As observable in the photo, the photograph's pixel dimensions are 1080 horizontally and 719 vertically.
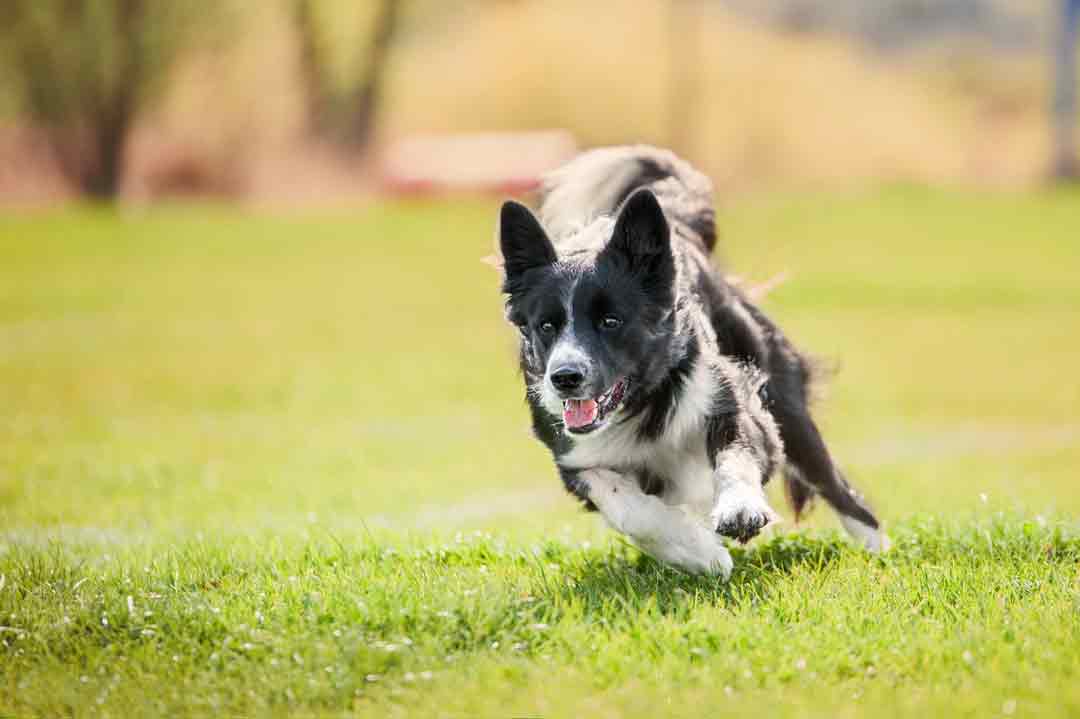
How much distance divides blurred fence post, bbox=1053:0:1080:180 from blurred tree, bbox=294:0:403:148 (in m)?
19.6

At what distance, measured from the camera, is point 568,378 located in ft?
18.6

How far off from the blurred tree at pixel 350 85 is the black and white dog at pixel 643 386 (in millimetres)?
36740

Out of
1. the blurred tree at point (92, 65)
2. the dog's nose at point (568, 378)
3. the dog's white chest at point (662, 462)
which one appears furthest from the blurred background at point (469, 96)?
the dog's nose at point (568, 378)

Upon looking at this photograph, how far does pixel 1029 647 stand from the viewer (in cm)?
482

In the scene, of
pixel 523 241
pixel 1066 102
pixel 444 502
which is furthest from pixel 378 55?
pixel 523 241

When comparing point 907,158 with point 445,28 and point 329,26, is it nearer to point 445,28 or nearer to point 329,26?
point 445,28

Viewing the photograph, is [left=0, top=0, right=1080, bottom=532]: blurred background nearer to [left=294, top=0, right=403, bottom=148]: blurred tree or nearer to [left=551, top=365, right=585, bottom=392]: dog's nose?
[left=294, top=0, right=403, bottom=148]: blurred tree

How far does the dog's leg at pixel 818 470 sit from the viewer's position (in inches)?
271

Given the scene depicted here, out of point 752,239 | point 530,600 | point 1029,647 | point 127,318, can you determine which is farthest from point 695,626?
point 752,239

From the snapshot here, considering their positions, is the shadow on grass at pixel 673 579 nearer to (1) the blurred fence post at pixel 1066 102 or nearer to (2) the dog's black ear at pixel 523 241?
(2) the dog's black ear at pixel 523 241

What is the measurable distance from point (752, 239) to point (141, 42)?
17.3 meters

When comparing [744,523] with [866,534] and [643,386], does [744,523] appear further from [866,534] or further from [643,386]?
[866,534]

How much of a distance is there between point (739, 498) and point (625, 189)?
7.43 ft

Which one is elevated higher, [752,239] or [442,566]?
[442,566]
